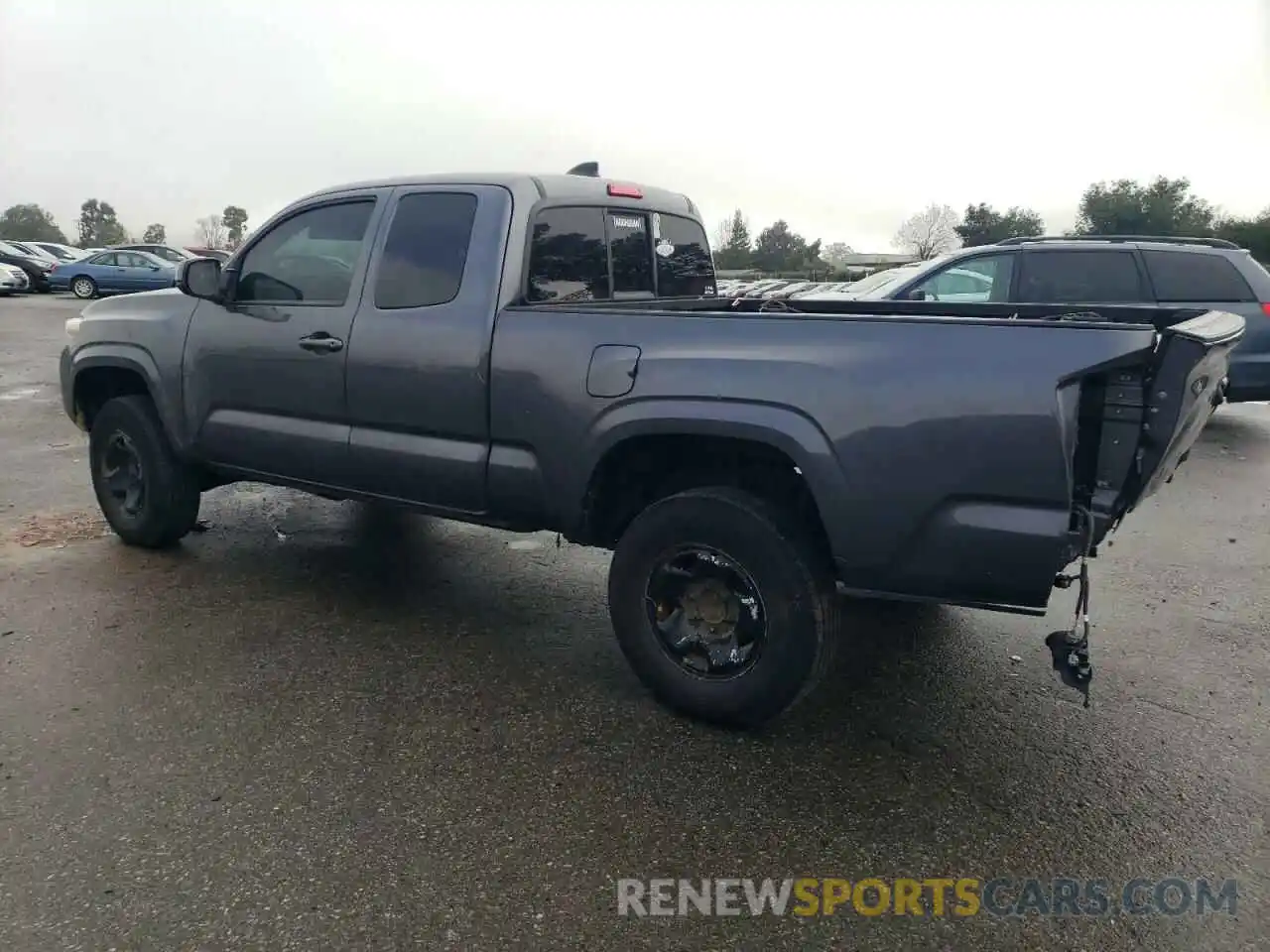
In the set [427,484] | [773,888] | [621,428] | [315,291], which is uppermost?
[315,291]

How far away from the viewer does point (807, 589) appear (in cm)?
307

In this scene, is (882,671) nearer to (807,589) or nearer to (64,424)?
(807,589)

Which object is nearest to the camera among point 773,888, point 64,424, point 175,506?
point 773,888

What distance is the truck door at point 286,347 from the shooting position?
4195mm

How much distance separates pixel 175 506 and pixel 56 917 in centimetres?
296

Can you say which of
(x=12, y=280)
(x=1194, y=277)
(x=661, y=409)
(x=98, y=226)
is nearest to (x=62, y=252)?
(x=12, y=280)

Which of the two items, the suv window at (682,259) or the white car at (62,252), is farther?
the white car at (62,252)

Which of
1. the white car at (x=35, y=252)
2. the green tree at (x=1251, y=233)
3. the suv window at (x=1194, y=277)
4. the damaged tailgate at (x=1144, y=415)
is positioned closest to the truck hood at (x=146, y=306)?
the damaged tailgate at (x=1144, y=415)

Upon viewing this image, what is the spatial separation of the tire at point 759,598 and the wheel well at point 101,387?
316 centimetres

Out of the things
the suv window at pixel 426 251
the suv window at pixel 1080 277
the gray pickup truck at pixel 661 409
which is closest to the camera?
the gray pickup truck at pixel 661 409

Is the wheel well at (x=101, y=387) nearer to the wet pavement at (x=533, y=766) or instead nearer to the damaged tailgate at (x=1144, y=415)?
the wet pavement at (x=533, y=766)

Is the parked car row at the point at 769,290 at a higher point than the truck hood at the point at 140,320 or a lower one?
higher

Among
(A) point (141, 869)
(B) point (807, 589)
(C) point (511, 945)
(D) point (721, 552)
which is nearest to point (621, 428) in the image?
(D) point (721, 552)

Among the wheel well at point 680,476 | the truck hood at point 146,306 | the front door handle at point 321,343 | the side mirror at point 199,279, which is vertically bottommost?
the wheel well at point 680,476
